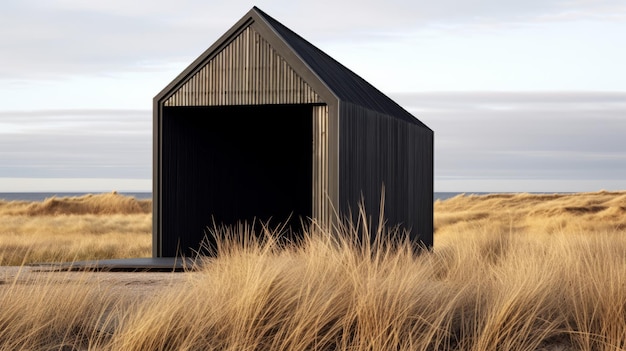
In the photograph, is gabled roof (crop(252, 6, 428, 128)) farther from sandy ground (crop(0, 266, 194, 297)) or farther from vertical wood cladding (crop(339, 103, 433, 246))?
sandy ground (crop(0, 266, 194, 297))

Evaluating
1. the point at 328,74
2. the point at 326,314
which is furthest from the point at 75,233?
the point at 326,314

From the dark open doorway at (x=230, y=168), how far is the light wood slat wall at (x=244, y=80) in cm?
47

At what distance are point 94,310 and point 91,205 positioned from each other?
100 ft

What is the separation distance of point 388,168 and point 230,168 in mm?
2613

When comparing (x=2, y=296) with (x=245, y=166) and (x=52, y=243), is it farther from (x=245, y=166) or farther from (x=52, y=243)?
(x=52, y=243)

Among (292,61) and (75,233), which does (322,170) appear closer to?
(292,61)

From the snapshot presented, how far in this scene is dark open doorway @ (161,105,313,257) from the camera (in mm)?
12539

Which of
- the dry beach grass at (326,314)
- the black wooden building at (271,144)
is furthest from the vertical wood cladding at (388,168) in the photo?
the dry beach grass at (326,314)

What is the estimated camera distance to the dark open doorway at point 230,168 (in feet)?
41.1

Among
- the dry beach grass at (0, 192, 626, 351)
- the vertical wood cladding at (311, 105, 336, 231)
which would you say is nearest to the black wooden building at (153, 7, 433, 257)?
the vertical wood cladding at (311, 105, 336, 231)

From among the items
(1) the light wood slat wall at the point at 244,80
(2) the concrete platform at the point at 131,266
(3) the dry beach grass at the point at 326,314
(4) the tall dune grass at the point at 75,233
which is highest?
(1) the light wood slat wall at the point at 244,80

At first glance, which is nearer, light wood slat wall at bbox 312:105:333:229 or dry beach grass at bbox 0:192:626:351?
dry beach grass at bbox 0:192:626:351

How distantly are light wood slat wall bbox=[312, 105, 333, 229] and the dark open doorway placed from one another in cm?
108

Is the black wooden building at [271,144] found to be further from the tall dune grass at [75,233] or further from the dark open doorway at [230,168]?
the tall dune grass at [75,233]
